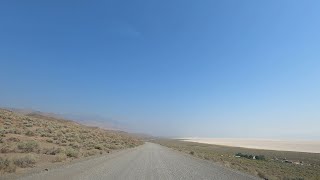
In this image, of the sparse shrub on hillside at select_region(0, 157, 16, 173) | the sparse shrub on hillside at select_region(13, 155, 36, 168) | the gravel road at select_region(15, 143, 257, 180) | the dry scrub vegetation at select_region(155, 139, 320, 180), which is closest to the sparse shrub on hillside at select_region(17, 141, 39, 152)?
the gravel road at select_region(15, 143, 257, 180)

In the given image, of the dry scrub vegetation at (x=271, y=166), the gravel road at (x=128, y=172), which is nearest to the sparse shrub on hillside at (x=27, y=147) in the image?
the gravel road at (x=128, y=172)

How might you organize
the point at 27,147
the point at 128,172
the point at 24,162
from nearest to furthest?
the point at 128,172, the point at 24,162, the point at 27,147

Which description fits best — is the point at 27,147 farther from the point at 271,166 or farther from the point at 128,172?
the point at 271,166

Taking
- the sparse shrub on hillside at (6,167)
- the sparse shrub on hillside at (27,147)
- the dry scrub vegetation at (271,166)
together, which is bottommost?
the sparse shrub on hillside at (6,167)

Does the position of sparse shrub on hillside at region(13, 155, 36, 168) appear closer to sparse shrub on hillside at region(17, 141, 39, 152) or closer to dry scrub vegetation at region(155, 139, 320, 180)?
sparse shrub on hillside at region(17, 141, 39, 152)

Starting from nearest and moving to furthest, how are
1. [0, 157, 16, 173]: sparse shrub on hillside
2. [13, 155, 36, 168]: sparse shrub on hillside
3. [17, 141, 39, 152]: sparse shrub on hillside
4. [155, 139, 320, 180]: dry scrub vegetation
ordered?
[0, 157, 16, 173]: sparse shrub on hillside, [13, 155, 36, 168]: sparse shrub on hillside, [17, 141, 39, 152]: sparse shrub on hillside, [155, 139, 320, 180]: dry scrub vegetation

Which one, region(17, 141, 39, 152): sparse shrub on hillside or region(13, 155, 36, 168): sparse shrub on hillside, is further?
region(17, 141, 39, 152): sparse shrub on hillside

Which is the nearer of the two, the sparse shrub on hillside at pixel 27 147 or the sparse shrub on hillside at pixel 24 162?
the sparse shrub on hillside at pixel 24 162

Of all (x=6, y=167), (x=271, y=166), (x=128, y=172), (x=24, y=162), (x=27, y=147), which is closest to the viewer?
(x=6, y=167)

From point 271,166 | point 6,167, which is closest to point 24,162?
point 6,167

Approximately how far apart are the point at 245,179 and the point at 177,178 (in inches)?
167

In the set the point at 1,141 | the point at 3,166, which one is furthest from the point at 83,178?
the point at 1,141

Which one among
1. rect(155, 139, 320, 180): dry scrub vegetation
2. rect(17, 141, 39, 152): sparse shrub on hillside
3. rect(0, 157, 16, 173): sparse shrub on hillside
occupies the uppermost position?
rect(155, 139, 320, 180): dry scrub vegetation

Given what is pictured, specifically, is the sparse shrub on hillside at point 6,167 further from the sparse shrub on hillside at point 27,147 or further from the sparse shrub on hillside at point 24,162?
the sparse shrub on hillside at point 27,147
